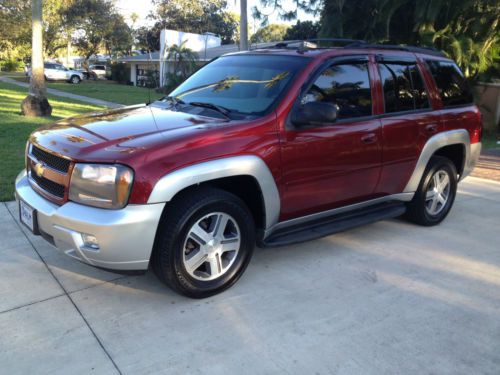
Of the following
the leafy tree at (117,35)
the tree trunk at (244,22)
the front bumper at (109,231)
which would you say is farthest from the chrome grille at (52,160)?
the leafy tree at (117,35)

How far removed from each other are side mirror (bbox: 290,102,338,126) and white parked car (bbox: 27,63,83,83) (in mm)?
38233

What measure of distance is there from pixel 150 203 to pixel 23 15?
40239mm

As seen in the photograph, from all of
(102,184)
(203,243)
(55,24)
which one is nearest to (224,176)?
(203,243)

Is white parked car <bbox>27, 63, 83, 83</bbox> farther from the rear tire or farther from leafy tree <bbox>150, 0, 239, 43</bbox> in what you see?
the rear tire

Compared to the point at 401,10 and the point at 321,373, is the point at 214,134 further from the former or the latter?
the point at 401,10

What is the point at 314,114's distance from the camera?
3771 millimetres

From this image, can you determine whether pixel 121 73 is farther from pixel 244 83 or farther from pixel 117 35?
pixel 244 83

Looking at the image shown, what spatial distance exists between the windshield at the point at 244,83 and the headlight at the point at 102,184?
125 centimetres

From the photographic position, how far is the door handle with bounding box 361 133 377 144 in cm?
437

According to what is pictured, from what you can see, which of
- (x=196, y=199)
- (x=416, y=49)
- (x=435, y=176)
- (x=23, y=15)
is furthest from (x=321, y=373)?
(x=23, y=15)

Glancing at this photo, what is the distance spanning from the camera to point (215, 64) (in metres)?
4.92

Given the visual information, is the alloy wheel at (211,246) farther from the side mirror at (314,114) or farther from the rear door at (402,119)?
the rear door at (402,119)

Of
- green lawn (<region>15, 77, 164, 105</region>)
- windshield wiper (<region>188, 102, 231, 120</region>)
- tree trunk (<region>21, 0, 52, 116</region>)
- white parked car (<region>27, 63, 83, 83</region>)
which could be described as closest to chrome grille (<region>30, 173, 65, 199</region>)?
windshield wiper (<region>188, 102, 231, 120</region>)

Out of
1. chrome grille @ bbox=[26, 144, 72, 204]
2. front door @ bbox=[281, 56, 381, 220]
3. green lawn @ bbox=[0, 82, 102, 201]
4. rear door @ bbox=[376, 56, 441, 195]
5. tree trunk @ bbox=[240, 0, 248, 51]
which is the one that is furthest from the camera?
tree trunk @ bbox=[240, 0, 248, 51]
